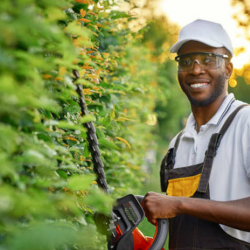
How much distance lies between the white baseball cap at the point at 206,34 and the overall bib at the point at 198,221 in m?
0.52

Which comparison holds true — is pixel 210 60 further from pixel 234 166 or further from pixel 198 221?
pixel 198 221

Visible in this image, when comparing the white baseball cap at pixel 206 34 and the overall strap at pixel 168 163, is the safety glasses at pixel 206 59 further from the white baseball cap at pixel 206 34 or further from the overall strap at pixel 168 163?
the overall strap at pixel 168 163

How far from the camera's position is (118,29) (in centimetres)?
389

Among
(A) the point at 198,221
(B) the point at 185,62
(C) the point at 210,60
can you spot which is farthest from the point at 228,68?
(A) the point at 198,221

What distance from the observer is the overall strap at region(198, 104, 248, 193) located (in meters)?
2.18

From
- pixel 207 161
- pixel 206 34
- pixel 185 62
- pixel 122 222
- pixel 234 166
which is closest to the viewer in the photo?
pixel 122 222

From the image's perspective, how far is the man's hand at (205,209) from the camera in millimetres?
1964

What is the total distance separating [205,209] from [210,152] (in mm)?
384

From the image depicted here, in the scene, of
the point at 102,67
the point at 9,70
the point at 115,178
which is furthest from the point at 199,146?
the point at 9,70

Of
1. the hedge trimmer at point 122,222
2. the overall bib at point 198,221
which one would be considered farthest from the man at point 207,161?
the hedge trimmer at point 122,222

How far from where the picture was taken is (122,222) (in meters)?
1.81

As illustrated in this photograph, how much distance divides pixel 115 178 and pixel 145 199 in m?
1.65

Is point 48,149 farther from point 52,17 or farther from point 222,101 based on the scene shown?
point 222,101

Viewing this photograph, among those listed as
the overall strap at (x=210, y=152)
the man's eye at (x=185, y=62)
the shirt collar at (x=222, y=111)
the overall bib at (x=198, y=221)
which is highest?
the man's eye at (x=185, y=62)
